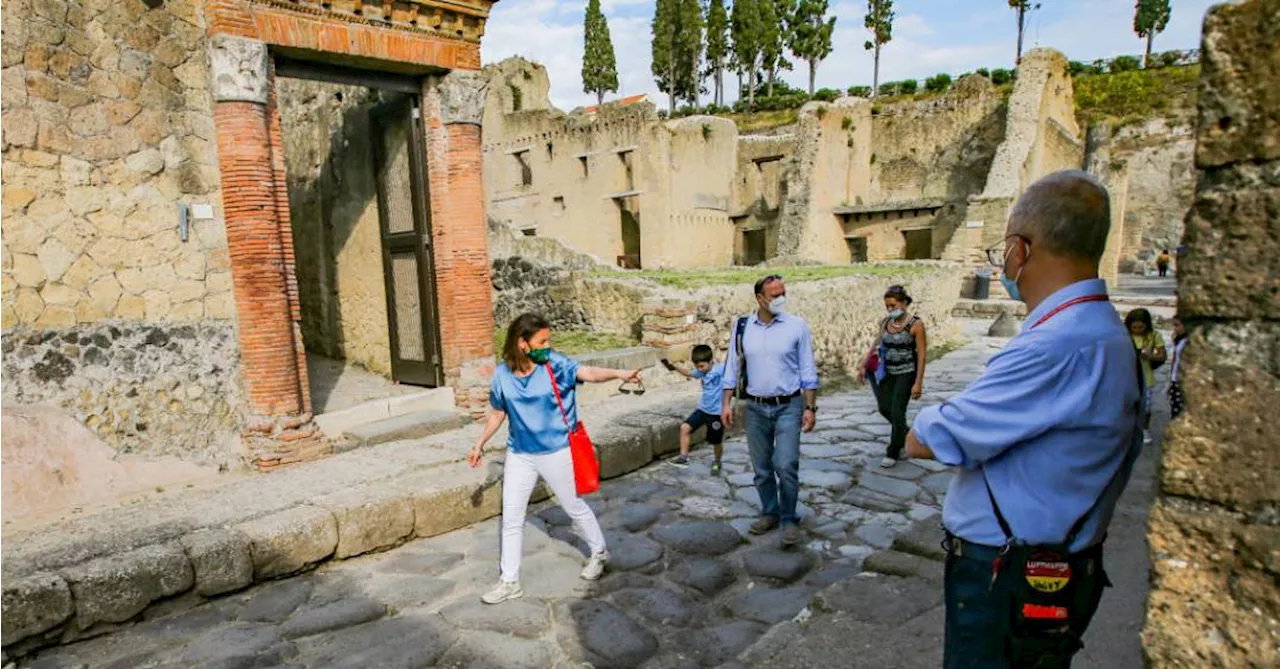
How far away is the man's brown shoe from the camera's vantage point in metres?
4.91

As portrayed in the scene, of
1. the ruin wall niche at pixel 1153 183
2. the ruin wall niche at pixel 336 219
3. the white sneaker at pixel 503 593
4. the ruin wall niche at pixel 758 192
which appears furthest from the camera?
the ruin wall niche at pixel 1153 183

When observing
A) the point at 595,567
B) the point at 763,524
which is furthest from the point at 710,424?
the point at 595,567

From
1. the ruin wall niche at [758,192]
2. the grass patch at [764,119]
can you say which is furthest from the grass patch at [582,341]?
the grass patch at [764,119]

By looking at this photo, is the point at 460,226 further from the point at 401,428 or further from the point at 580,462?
the point at 580,462

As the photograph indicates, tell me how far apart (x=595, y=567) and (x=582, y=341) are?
7.15 m

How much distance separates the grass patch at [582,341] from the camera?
10.7 m

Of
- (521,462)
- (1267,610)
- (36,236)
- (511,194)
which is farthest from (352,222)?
Answer: (511,194)

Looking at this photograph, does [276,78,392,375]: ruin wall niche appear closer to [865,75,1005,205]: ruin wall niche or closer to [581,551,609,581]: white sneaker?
[581,551,609,581]: white sneaker

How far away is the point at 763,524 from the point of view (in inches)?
194

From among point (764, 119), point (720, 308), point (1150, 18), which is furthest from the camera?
point (1150, 18)

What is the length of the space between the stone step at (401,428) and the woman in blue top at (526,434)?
3.36 m

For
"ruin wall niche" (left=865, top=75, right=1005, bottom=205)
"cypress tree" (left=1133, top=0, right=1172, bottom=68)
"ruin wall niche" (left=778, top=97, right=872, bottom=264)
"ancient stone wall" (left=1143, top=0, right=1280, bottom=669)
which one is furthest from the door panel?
"cypress tree" (left=1133, top=0, right=1172, bottom=68)

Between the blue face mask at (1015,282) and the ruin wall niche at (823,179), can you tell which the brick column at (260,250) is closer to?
the blue face mask at (1015,282)

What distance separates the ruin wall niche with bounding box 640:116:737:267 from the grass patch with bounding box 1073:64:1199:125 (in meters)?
19.2
